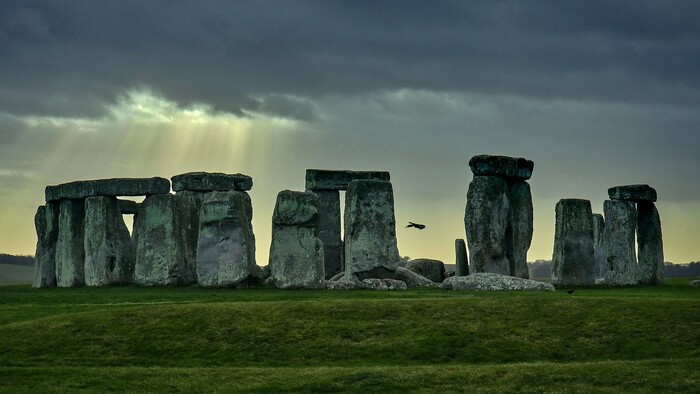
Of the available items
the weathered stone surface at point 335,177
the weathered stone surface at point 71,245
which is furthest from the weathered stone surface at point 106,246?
the weathered stone surface at point 335,177

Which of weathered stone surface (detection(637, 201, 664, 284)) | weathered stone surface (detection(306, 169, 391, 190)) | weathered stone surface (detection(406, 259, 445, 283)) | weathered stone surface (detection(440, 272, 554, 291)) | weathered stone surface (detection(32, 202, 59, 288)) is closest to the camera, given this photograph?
weathered stone surface (detection(440, 272, 554, 291))

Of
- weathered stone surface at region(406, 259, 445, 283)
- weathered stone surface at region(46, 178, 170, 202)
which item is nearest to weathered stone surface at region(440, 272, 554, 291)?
weathered stone surface at region(406, 259, 445, 283)

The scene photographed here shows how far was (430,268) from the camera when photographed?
49.5 m

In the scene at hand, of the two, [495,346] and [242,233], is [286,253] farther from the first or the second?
[495,346]

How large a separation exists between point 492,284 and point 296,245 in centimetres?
658

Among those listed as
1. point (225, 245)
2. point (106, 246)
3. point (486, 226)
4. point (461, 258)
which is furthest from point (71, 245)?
point (486, 226)

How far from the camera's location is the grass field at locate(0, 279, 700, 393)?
25.4m

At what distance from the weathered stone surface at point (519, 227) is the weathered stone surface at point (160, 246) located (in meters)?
12.0

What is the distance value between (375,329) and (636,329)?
19.6 feet

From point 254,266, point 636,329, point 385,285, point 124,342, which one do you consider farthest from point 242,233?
Result: point 636,329

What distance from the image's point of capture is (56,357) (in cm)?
2844

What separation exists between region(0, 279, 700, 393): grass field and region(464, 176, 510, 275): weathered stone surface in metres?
11.0

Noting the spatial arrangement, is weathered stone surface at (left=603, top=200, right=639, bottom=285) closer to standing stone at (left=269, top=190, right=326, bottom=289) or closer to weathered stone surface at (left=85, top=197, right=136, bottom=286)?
standing stone at (left=269, top=190, right=326, bottom=289)

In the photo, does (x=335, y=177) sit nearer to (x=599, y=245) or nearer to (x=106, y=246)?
(x=106, y=246)
